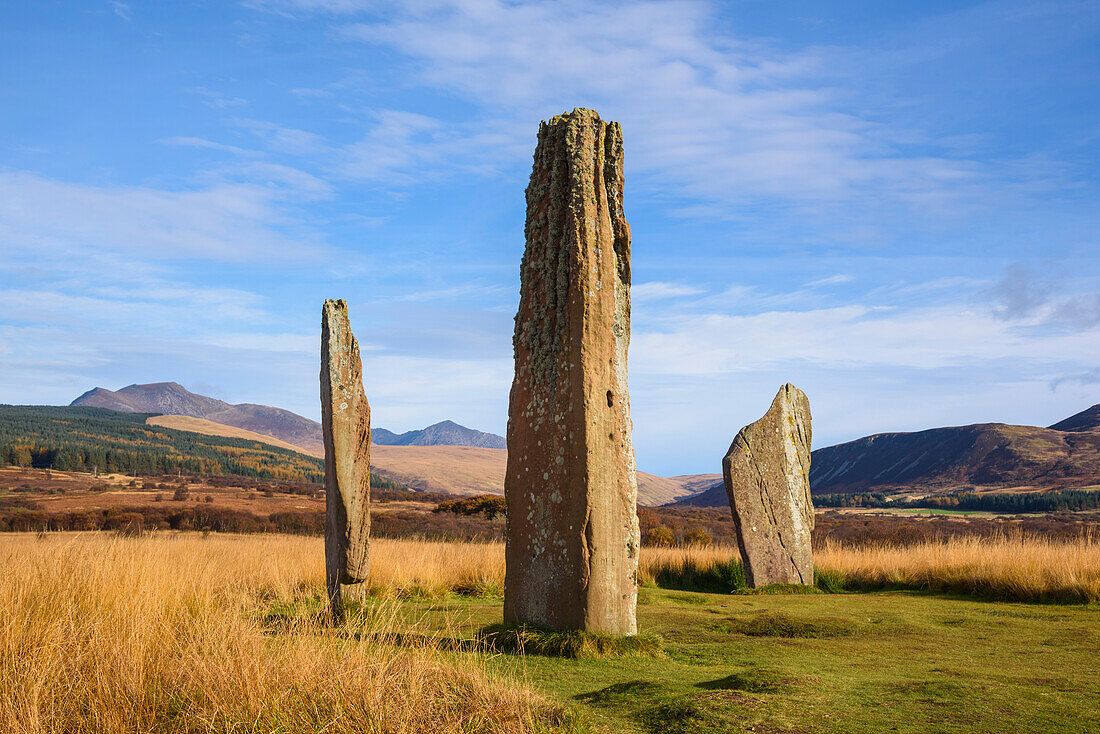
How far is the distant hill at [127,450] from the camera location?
2456 inches

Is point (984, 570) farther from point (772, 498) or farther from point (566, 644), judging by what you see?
point (566, 644)

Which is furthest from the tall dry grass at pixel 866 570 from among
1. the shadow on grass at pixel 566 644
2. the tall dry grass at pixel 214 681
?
the tall dry grass at pixel 214 681

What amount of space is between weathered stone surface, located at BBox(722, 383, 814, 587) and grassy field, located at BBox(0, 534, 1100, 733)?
8.14 feet

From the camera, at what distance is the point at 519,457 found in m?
7.21

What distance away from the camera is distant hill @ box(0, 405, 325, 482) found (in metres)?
62.4

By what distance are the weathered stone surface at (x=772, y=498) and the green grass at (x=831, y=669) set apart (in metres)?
2.05

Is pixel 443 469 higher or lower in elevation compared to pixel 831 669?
lower

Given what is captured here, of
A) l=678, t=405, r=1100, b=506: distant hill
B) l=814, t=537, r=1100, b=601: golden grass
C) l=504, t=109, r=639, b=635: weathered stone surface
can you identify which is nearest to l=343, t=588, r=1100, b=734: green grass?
l=504, t=109, r=639, b=635: weathered stone surface

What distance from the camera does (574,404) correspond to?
682 centimetres

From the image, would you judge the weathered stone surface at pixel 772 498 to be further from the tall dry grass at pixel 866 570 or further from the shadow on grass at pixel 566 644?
the shadow on grass at pixel 566 644

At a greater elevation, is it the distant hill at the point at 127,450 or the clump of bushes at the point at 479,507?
Result: the distant hill at the point at 127,450

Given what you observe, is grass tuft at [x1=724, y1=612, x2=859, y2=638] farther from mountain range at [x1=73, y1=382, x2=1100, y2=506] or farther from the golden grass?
mountain range at [x1=73, y1=382, x2=1100, y2=506]

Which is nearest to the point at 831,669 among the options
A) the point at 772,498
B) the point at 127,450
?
the point at 772,498

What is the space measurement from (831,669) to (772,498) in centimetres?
667
